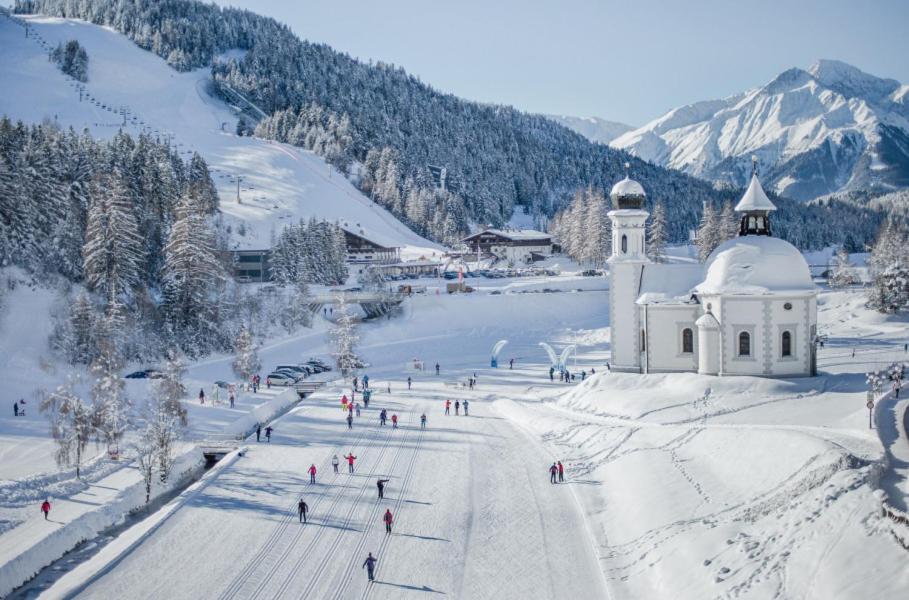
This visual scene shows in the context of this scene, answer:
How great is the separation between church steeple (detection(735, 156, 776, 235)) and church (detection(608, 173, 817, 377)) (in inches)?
2.1

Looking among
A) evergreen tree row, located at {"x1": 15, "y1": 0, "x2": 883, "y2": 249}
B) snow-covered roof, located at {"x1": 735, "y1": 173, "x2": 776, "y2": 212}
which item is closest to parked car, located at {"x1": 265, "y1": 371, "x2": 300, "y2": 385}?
snow-covered roof, located at {"x1": 735, "y1": 173, "x2": 776, "y2": 212}

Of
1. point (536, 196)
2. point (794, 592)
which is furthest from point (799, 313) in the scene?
point (536, 196)

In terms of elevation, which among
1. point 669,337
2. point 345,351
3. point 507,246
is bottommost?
point 345,351

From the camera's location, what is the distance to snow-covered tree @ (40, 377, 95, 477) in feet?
109

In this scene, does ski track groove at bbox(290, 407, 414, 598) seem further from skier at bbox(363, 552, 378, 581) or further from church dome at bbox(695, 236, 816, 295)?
church dome at bbox(695, 236, 816, 295)

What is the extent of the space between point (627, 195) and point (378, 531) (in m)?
28.9

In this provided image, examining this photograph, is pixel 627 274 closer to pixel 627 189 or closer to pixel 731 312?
pixel 627 189

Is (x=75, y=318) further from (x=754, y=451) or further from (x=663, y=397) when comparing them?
(x=754, y=451)

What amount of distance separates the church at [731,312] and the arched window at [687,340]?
0.05m

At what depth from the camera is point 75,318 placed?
47906mm

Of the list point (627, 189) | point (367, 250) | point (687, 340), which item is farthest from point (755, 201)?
point (367, 250)

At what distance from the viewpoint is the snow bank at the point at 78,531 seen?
23453mm

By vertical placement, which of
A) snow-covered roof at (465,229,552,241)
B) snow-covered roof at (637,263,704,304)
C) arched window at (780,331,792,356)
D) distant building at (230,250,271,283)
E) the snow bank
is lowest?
the snow bank

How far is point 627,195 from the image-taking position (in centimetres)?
4738
